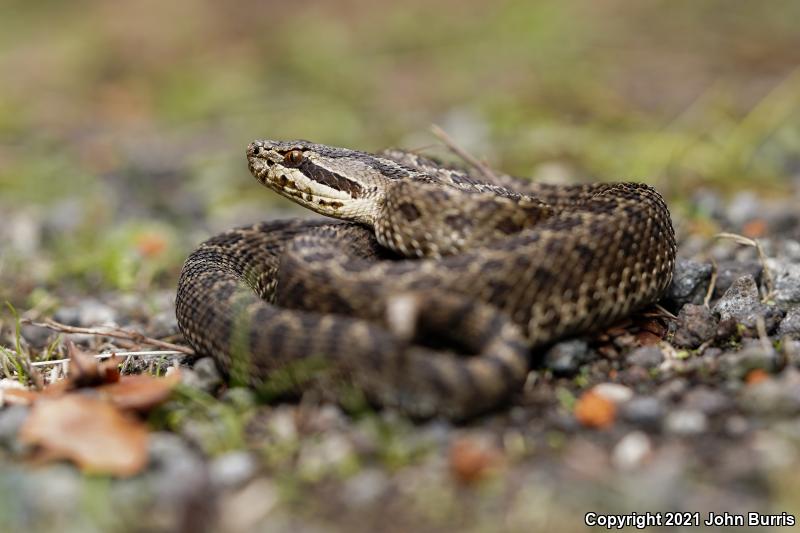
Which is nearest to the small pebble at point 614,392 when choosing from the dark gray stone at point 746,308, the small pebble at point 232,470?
the dark gray stone at point 746,308

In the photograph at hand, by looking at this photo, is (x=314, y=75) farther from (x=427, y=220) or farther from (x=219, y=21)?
(x=427, y=220)

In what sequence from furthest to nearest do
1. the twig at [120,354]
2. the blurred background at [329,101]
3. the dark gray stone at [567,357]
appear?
the blurred background at [329,101] → the twig at [120,354] → the dark gray stone at [567,357]

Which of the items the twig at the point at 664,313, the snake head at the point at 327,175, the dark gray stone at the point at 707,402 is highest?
the snake head at the point at 327,175

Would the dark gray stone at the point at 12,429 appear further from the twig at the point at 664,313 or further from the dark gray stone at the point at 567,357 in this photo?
the twig at the point at 664,313

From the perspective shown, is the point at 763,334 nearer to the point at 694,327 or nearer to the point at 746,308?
the point at 694,327

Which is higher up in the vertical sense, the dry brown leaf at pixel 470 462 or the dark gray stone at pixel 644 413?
the dark gray stone at pixel 644 413

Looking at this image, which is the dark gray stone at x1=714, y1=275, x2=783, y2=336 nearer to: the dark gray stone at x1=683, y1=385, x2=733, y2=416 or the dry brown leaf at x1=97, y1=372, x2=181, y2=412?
the dark gray stone at x1=683, y1=385, x2=733, y2=416

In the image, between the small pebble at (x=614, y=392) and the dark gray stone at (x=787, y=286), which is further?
the dark gray stone at (x=787, y=286)
